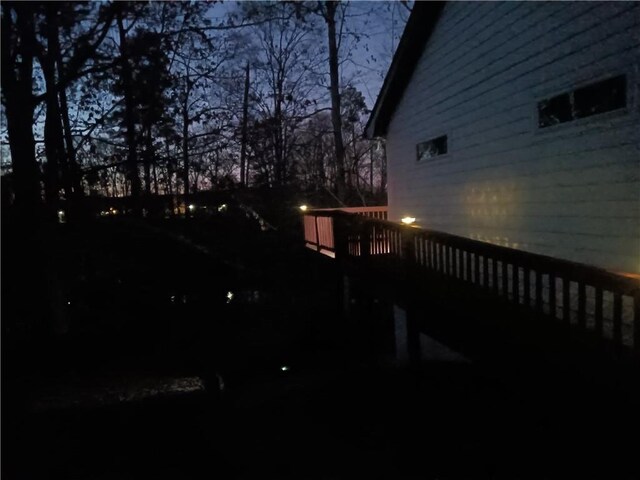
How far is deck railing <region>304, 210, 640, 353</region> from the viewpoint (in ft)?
11.8

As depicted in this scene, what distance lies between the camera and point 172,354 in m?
9.60

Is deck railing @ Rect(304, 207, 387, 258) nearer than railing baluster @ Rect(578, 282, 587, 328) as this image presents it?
No

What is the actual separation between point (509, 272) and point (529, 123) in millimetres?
2092

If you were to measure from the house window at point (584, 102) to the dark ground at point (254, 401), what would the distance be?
3220mm

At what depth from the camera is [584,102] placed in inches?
232

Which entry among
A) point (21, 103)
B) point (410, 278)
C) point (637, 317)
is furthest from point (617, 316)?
point (21, 103)

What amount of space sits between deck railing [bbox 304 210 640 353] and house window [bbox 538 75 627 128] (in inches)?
77.6

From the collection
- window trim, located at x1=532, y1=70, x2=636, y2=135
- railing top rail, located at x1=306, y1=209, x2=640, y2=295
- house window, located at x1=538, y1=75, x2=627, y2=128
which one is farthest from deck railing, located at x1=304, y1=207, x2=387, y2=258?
railing top rail, located at x1=306, y1=209, x2=640, y2=295

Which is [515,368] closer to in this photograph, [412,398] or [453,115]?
[412,398]

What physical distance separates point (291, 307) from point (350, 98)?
52.6 feet

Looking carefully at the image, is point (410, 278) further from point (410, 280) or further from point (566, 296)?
point (566, 296)

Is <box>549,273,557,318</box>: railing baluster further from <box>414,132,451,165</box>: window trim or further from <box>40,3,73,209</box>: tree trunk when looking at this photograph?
<box>40,3,73,209</box>: tree trunk

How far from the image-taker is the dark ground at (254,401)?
15.5 ft

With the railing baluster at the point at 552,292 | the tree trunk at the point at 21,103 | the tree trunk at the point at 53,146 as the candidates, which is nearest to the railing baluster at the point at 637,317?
the railing baluster at the point at 552,292
